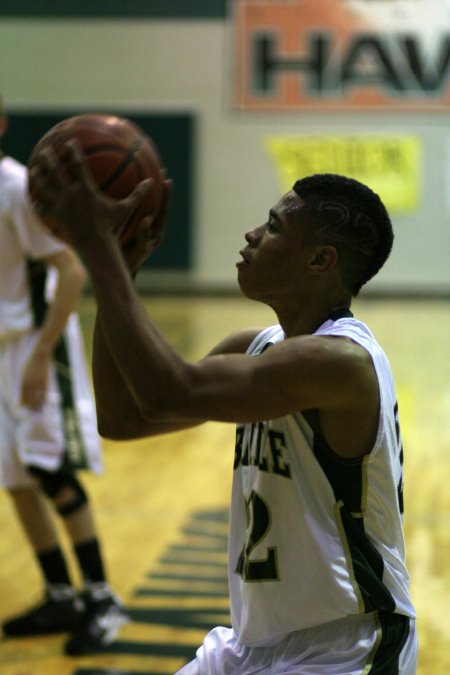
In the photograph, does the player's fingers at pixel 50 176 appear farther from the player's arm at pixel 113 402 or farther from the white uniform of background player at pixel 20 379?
the white uniform of background player at pixel 20 379

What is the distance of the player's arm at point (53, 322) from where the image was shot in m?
3.78

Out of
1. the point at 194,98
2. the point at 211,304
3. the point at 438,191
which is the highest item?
the point at 194,98

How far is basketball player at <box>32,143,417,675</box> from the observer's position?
184 centimetres

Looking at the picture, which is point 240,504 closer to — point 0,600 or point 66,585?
point 66,585

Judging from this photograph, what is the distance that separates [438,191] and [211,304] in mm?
3807

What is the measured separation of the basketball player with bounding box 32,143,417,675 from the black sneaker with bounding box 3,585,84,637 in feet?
6.40

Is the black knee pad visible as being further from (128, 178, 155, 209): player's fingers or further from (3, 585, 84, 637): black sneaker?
(128, 178, 155, 209): player's fingers

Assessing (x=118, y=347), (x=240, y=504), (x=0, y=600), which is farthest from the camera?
(x=0, y=600)

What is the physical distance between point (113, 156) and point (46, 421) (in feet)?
6.54

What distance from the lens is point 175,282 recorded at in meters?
15.9

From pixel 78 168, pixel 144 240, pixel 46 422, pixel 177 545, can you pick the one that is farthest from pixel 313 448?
pixel 177 545

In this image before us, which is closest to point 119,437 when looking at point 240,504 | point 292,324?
point 240,504

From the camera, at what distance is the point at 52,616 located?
3.96m

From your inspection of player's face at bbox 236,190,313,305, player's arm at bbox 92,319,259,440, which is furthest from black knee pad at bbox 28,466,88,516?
player's face at bbox 236,190,313,305
